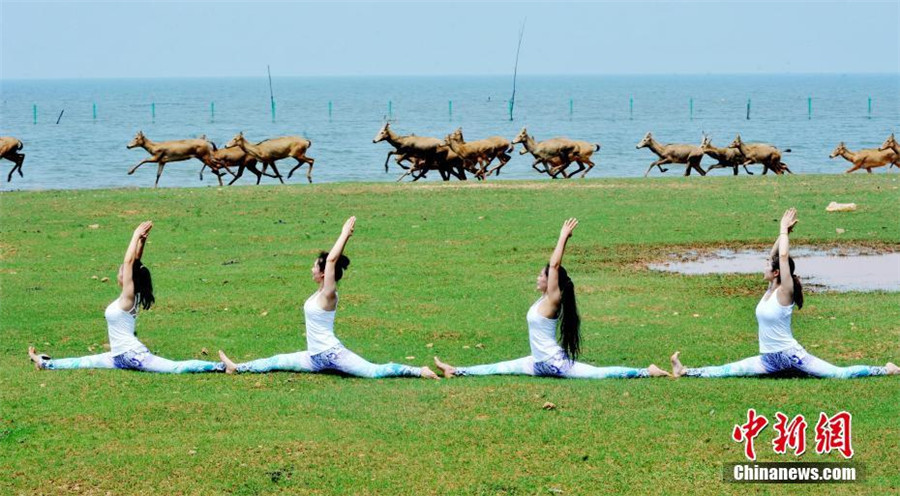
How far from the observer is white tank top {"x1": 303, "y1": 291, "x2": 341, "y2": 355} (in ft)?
38.5

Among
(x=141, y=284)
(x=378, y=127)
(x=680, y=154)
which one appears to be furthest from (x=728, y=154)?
(x=378, y=127)

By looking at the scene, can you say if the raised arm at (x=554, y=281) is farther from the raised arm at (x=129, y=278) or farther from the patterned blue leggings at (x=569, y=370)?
the raised arm at (x=129, y=278)

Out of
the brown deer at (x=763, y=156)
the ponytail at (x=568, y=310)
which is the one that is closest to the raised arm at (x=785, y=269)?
the ponytail at (x=568, y=310)

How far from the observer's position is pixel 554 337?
455 inches

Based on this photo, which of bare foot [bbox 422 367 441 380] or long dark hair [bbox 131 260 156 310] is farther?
long dark hair [bbox 131 260 156 310]

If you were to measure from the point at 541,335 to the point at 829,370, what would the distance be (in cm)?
252

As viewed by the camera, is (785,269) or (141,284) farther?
(141,284)

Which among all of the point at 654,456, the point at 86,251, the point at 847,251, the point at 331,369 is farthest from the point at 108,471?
the point at 847,251

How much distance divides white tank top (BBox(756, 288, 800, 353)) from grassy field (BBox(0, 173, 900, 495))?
1.04 feet

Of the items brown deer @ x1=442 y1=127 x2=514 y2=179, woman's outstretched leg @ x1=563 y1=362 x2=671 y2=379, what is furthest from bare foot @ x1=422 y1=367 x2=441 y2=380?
brown deer @ x1=442 y1=127 x2=514 y2=179

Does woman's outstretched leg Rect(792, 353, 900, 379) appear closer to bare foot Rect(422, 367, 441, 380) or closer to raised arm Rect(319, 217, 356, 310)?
bare foot Rect(422, 367, 441, 380)

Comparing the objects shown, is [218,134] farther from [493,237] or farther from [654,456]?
[654,456]

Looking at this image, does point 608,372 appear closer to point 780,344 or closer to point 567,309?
point 567,309

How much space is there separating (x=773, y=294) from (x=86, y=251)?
41.0ft
